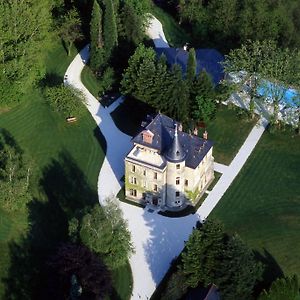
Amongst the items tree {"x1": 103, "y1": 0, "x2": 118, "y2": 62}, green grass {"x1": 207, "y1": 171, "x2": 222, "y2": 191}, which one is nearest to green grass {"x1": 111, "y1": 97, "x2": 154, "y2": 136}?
tree {"x1": 103, "y1": 0, "x2": 118, "y2": 62}

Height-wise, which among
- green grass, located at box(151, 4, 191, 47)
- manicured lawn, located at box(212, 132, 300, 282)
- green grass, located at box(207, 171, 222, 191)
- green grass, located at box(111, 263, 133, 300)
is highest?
green grass, located at box(111, 263, 133, 300)

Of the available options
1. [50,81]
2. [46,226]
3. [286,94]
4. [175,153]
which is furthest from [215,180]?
[50,81]

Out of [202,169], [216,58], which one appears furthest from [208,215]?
[216,58]

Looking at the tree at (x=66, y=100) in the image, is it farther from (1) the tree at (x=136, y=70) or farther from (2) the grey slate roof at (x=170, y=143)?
(2) the grey slate roof at (x=170, y=143)

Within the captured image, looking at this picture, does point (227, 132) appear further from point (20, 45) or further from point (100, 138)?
point (20, 45)

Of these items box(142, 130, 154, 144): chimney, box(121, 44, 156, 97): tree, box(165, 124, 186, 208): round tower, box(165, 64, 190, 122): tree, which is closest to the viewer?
box(165, 124, 186, 208): round tower

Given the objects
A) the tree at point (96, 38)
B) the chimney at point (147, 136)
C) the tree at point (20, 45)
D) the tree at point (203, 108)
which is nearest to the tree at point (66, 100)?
the tree at point (20, 45)

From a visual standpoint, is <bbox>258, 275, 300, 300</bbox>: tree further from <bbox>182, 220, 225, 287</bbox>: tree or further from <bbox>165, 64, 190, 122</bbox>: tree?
<bbox>165, 64, 190, 122</bbox>: tree
